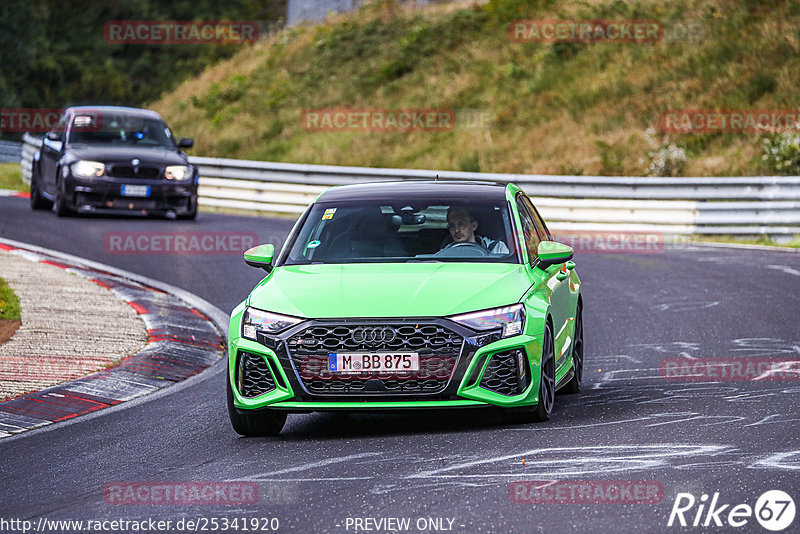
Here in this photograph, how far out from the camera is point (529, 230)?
31.3 feet

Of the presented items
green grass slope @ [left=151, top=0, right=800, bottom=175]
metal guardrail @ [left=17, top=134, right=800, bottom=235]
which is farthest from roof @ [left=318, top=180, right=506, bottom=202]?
green grass slope @ [left=151, top=0, right=800, bottom=175]

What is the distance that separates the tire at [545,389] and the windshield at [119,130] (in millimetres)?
15561

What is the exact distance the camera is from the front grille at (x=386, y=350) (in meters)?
7.85

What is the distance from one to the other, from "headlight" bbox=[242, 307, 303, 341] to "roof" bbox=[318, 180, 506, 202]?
1500 millimetres

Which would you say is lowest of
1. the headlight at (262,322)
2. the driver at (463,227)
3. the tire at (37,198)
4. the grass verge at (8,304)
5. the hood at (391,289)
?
the tire at (37,198)

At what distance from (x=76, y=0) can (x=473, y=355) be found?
64380mm

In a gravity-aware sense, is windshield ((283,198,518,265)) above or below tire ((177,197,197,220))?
above

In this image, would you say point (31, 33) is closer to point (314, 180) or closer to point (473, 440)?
point (314, 180)

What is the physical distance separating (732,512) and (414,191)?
4.06m

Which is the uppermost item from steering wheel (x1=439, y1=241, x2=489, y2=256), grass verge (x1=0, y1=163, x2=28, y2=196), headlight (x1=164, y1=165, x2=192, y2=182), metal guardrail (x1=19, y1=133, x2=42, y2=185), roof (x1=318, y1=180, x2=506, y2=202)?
roof (x1=318, y1=180, x2=506, y2=202)

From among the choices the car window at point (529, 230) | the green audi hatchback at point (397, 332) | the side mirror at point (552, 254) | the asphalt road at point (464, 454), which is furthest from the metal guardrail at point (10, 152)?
the side mirror at point (552, 254)

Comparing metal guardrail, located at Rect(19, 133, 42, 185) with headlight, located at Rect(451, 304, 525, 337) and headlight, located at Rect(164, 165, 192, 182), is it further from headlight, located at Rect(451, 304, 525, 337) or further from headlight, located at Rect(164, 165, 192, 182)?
headlight, located at Rect(451, 304, 525, 337)

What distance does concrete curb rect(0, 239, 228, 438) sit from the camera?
9562mm

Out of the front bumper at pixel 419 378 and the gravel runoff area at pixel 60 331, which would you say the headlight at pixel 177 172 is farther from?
the front bumper at pixel 419 378
